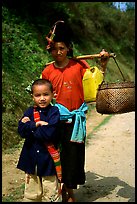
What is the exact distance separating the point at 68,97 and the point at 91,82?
284 mm

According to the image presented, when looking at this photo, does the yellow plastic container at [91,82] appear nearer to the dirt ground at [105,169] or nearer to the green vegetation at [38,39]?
the dirt ground at [105,169]

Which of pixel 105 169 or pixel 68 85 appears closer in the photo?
pixel 68 85

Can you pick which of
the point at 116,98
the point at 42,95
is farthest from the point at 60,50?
the point at 116,98

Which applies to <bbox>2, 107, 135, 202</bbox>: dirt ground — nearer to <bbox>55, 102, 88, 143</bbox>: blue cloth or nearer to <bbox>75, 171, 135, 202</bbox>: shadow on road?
<bbox>75, 171, 135, 202</bbox>: shadow on road

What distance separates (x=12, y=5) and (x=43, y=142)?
9.75 metres

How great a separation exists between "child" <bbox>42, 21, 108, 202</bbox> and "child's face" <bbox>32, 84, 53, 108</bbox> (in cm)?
41

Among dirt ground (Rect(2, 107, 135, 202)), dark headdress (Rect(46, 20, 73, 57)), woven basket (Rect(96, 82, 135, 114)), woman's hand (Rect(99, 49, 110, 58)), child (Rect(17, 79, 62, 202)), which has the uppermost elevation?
dark headdress (Rect(46, 20, 73, 57))

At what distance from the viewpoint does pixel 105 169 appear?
5527 mm

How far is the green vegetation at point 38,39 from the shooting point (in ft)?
25.0

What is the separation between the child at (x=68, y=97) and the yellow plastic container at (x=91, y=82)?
5cm

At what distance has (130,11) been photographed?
2872 cm

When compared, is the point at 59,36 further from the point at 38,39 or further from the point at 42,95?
the point at 38,39

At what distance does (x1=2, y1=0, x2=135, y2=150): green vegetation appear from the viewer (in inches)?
300

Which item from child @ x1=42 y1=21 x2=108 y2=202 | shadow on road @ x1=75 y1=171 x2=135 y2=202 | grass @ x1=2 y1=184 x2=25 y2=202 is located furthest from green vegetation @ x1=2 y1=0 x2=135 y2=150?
child @ x1=42 y1=21 x2=108 y2=202
